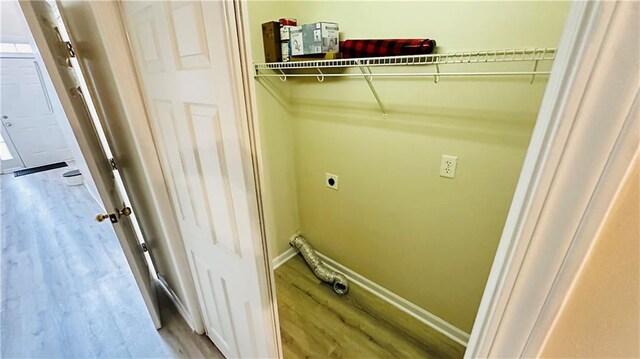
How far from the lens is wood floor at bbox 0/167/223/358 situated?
159cm

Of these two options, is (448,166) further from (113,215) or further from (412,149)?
(113,215)

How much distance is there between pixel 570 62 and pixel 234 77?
0.62 meters

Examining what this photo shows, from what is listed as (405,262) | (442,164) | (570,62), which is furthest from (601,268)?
(405,262)

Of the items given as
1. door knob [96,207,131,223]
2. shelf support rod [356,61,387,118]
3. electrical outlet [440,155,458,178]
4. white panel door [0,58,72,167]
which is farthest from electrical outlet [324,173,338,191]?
white panel door [0,58,72,167]

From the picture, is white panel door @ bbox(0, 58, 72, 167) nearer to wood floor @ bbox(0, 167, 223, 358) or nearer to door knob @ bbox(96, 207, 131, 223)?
wood floor @ bbox(0, 167, 223, 358)

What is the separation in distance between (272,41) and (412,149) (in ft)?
3.58

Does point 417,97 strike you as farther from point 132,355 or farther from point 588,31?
point 132,355

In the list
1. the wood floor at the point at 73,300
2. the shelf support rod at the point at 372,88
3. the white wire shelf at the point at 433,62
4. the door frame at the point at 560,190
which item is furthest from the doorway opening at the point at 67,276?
the door frame at the point at 560,190

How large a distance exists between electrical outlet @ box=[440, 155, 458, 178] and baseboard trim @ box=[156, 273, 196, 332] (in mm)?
1776

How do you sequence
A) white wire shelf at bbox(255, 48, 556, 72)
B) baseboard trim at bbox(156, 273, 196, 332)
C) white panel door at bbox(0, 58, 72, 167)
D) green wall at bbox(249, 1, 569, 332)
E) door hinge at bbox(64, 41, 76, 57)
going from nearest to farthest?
white wire shelf at bbox(255, 48, 556, 72) < green wall at bbox(249, 1, 569, 332) < door hinge at bbox(64, 41, 76, 57) < baseboard trim at bbox(156, 273, 196, 332) < white panel door at bbox(0, 58, 72, 167)

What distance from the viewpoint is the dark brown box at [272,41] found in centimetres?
159

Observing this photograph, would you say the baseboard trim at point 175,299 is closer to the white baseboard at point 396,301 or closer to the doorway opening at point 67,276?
the doorway opening at point 67,276

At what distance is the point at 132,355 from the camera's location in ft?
5.03

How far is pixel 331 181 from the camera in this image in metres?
1.93
